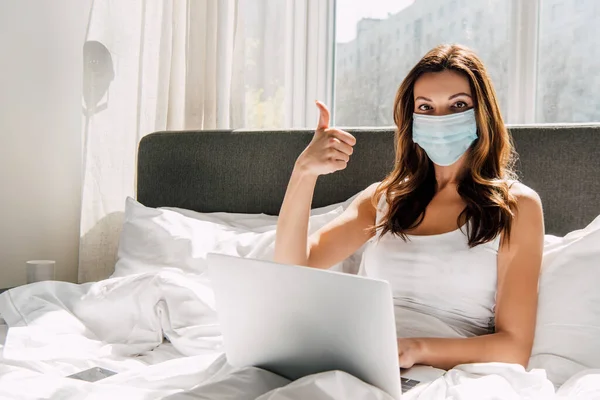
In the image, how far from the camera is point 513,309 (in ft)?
4.76

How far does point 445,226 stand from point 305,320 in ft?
2.17

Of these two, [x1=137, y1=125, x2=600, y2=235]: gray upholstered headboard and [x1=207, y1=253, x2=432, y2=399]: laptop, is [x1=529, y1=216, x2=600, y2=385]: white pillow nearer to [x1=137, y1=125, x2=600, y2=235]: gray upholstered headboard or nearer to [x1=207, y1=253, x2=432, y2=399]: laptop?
[x1=137, y1=125, x2=600, y2=235]: gray upholstered headboard

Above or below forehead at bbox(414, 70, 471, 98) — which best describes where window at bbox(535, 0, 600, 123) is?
above

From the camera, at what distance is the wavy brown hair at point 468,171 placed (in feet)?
5.08

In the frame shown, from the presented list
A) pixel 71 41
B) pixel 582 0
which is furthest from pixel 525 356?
pixel 71 41

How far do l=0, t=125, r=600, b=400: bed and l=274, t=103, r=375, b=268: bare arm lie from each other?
16cm

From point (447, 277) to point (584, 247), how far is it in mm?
297

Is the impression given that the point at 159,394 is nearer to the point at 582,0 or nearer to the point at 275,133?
the point at 275,133

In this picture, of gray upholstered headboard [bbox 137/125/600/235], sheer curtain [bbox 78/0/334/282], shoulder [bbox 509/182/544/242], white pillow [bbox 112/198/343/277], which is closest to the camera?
shoulder [bbox 509/182/544/242]

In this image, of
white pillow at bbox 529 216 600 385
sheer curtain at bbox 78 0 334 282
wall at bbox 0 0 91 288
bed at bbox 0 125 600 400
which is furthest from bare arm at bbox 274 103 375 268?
wall at bbox 0 0 91 288

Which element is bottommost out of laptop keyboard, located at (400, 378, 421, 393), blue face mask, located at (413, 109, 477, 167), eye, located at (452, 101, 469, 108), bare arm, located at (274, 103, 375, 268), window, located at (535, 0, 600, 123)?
laptop keyboard, located at (400, 378, 421, 393)

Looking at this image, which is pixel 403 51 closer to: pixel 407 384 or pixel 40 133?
pixel 40 133

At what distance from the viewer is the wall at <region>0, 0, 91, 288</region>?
8.50ft

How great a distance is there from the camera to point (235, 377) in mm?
1108
